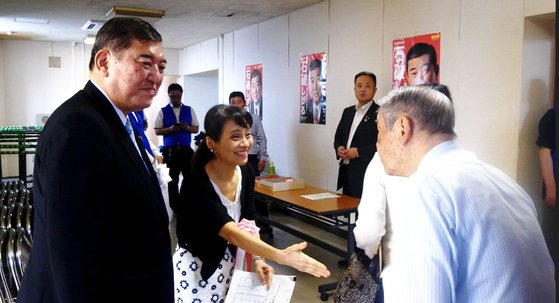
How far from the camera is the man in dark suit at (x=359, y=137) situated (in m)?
4.18

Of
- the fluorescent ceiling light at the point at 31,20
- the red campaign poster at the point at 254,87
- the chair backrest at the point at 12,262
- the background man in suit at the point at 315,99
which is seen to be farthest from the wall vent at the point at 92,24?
the chair backrest at the point at 12,262

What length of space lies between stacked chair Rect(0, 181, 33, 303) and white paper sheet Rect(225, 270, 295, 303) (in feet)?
2.70

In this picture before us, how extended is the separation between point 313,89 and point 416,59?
69.8 inches

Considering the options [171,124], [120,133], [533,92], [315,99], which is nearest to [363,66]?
[315,99]

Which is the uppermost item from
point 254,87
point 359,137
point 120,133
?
A: point 254,87

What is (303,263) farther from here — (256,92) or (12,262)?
(256,92)

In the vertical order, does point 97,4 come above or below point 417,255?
above

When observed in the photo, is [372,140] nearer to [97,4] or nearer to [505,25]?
[505,25]

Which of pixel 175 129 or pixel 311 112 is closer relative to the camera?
pixel 311 112

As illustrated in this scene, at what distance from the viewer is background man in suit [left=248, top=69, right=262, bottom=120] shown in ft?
23.6

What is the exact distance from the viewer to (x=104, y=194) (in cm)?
106

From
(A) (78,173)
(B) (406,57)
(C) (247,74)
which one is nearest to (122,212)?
(A) (78,173)

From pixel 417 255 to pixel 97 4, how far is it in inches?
230

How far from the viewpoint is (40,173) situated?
109 cm
